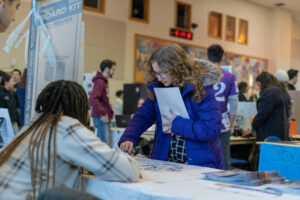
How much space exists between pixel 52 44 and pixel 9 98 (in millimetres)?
441

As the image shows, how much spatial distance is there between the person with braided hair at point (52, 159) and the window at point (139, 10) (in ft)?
26.7

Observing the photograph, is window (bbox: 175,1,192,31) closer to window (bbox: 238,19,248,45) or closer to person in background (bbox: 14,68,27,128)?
window (bbox: 238,19,248,45)

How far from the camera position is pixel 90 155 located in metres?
1.40

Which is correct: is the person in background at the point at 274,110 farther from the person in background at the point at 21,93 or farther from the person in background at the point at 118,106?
the person in background at the point at 118,106

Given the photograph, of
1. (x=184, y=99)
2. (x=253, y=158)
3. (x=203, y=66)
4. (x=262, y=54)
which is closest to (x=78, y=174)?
(x=184, y=99)

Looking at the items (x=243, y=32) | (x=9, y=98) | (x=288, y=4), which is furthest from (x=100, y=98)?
(x=288, y=4)

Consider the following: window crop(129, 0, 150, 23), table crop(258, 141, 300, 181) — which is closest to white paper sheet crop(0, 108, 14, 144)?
table crop(258, 141, 300, 181)

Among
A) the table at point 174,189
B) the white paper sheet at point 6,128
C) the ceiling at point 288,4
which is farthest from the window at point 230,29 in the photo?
the table at point 174,189

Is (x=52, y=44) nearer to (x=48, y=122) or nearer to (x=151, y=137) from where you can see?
(x=48, y=122)

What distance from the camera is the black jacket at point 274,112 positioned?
4.15 m

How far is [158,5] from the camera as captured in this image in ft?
32.1

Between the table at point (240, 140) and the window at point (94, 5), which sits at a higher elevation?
the window at point (94, 5)

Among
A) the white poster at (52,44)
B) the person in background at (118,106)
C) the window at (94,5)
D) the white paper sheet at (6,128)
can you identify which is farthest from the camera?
the window at (94,5)

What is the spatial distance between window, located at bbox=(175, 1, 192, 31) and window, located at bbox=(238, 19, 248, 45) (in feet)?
6.99
